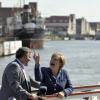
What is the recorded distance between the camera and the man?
6.64 metres

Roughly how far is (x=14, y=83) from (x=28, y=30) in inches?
3507

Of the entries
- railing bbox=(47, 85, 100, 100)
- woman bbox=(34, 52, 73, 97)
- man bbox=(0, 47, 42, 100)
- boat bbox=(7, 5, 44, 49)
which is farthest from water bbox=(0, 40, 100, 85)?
man bbox=(0, 47, 42, 100)

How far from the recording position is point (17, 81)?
6.67 metres

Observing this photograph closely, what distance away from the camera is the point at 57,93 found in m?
7.00

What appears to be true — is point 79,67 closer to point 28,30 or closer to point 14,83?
point 14,83

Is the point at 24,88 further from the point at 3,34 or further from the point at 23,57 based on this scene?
the point at 3,34

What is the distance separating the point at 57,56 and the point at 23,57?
1.40 ft

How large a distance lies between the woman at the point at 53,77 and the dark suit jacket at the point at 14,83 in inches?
10.3

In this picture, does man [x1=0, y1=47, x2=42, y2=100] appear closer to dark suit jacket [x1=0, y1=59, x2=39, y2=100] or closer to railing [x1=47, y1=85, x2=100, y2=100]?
dark suit jacket [x1=0, y1=59, x2=39, y2=100]

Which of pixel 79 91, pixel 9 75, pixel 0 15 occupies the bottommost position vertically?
pixel 0 15

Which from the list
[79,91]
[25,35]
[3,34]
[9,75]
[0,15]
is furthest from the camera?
[0,15]

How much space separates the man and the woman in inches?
7.9

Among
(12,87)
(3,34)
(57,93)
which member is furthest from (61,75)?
(3,34)

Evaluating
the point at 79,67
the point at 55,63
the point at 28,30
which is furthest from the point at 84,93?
the point at 28,30
